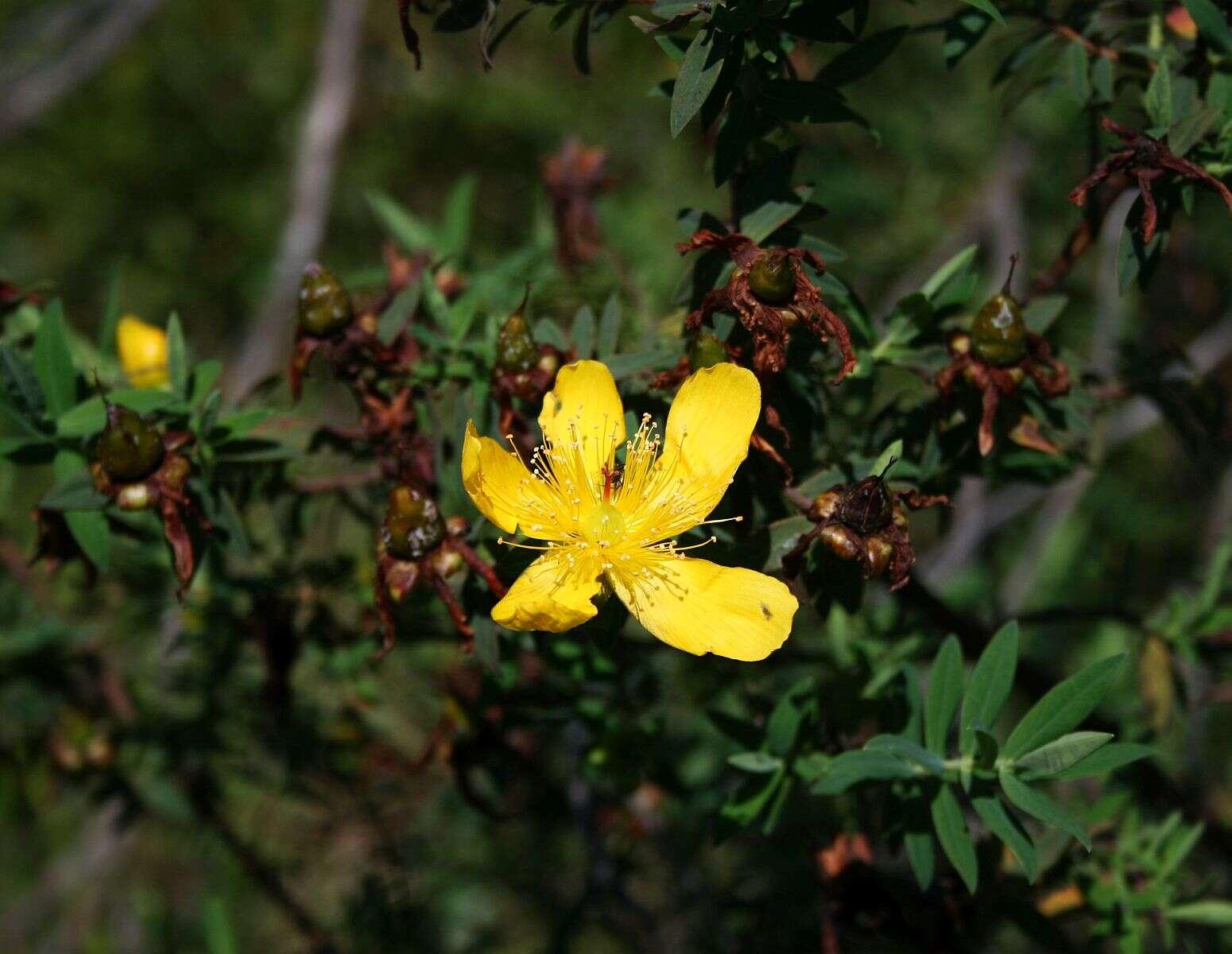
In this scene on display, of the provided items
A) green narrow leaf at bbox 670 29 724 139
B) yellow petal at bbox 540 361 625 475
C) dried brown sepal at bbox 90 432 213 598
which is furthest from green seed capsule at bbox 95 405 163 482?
green narrow leaf at bbox 670 29 724 139

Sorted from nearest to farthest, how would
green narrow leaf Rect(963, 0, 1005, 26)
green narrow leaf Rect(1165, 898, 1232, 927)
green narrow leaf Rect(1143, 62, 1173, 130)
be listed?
green narrow leaf Rect(963, 0, 1005, 26)
green narrow leaf Rect(1143, 62, 1173, 130)
green narrow leaf Rect(1165, 898, 1232, 927)

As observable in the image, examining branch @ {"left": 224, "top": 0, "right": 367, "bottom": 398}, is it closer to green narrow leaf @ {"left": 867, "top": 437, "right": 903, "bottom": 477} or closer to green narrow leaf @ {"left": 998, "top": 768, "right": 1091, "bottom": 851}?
green narrow leaf @ {"left": 867, "top": 437, "right": 903, "bottom": 477}

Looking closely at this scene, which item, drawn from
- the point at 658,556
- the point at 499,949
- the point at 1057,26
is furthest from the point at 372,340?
the point at 499,949

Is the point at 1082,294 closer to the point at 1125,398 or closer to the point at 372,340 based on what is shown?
the point at 1125,398

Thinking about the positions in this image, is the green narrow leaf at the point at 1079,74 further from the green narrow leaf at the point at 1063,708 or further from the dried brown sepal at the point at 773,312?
the green narrow leaf at the point at 1063,708

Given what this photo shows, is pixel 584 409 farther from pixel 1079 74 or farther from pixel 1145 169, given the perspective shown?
pixel 1079 74
